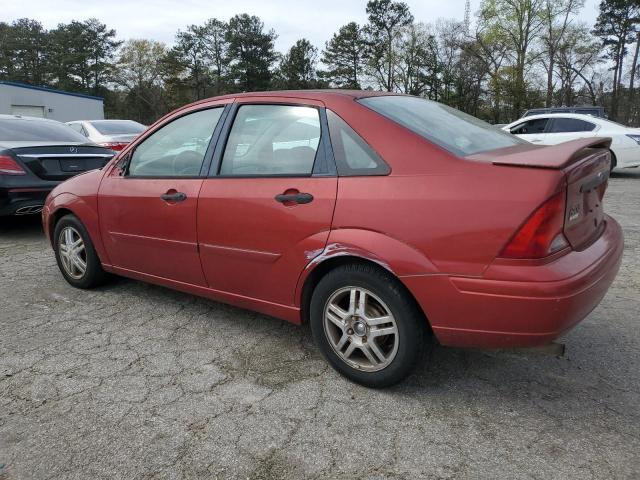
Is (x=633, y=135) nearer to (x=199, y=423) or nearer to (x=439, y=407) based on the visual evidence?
(x=439, y=407)

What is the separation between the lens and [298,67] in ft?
177

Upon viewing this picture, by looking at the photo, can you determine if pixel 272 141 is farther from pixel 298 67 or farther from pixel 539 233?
pixel 298 67

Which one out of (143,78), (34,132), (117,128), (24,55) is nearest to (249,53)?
(143,78)

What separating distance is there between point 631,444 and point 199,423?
189 cm

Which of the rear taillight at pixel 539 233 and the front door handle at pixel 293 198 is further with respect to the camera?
the front door handle at pixel 293 198

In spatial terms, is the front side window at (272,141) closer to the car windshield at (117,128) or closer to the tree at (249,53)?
the car windshield at (117,128)

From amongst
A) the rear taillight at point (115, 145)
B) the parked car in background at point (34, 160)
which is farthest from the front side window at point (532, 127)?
the parked car in background at point (34, 160)

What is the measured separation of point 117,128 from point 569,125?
9613 millimetres

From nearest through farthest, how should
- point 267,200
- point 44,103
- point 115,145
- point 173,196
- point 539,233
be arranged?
point 539,233, point 267,200, point 173,196, point 115,145, point 44,103

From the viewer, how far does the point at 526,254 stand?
2.04 meters

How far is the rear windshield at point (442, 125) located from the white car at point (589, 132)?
25.5 ft

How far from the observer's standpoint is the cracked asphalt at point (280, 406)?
2.05m

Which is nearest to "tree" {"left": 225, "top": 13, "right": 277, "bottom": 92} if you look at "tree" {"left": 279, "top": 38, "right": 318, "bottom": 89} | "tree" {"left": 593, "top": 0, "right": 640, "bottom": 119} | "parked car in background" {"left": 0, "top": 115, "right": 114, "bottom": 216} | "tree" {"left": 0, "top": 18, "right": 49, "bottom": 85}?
"tree" {"left": 279, "top": 38, "right": 318, "bottom": 89}

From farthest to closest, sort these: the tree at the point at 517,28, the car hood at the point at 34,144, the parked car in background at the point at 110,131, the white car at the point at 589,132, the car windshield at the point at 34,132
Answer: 1. the tree at the point at 517,28
2. the white car at the point at 589,132
3. the parked car in background at the point at 110,131
4. the car windshield at the point at 34,132
5. the car hood at the point at 34,144
